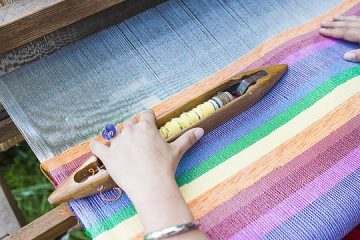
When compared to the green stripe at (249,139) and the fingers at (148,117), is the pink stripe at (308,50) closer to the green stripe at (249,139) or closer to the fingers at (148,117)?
the green stripe at (249,139)

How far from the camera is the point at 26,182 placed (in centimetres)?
226

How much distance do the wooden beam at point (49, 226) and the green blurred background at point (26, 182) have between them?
2.90ft

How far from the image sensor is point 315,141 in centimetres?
122

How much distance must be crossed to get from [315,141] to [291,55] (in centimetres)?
30

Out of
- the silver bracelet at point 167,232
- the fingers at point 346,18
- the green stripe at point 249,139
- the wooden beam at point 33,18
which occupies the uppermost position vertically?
the wooden beam at point 33,18

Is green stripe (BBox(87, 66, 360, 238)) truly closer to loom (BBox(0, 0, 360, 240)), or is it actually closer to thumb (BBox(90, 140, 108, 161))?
loom (BBox(0, 0, 360, 240))

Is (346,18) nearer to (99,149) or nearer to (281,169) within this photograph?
(281,169)

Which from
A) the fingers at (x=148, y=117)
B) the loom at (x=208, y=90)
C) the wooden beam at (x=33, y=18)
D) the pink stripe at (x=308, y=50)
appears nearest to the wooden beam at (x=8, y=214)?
the loom at (x=208, y=90)

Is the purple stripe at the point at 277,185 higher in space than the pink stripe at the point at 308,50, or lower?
lower

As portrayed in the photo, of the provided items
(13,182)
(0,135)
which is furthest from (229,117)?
(13,182)

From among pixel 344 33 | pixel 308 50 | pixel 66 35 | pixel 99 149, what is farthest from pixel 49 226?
pixel 344 33

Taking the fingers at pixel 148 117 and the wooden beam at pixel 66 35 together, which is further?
the wooden beam at pixel 66 35

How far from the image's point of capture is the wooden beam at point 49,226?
3.83ft

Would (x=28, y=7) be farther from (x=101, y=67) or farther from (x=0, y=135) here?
(x=0, y=135)
